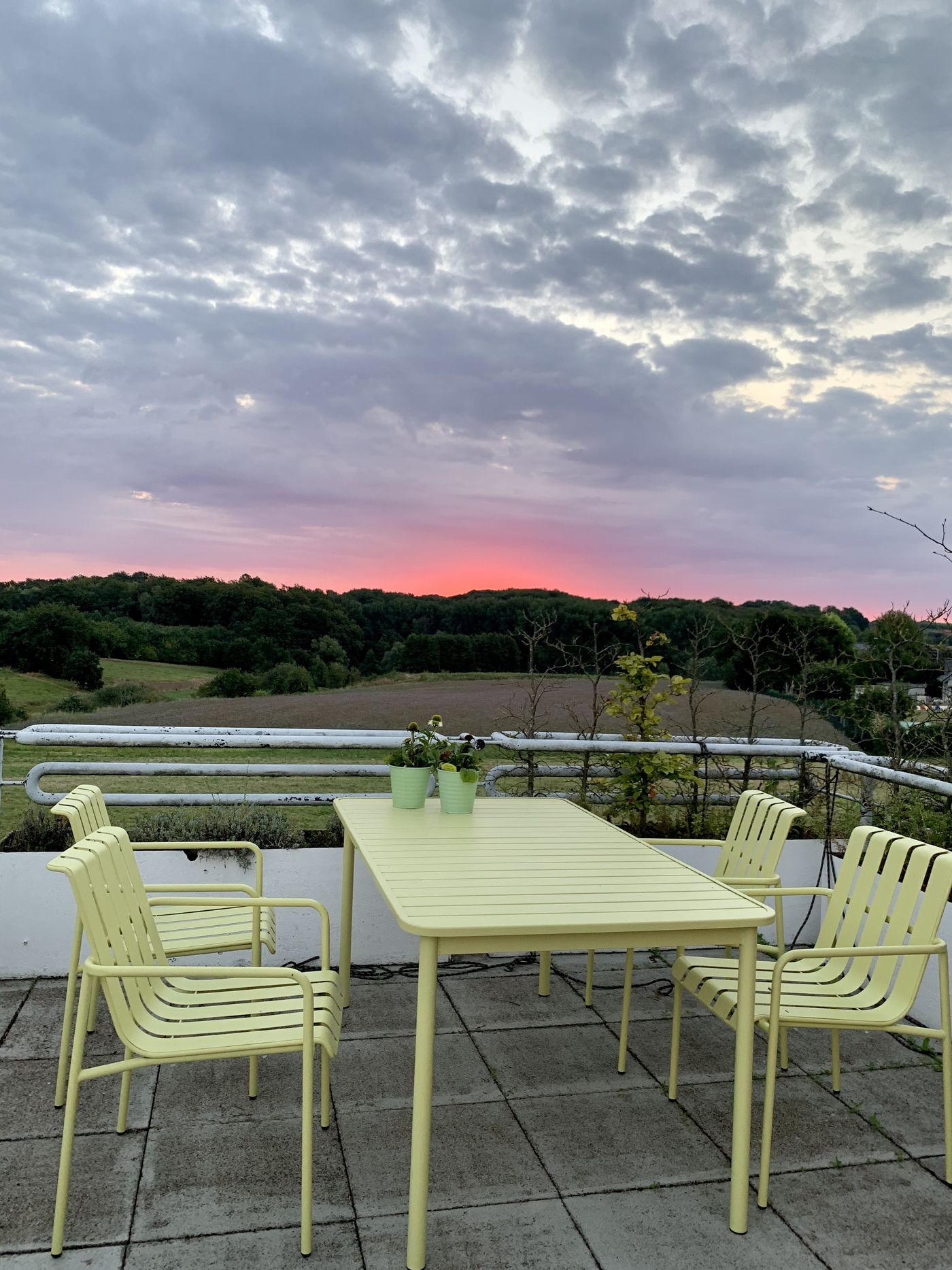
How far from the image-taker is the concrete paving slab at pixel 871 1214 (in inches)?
86.8

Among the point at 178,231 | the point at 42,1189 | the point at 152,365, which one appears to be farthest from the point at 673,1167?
the point at 152,365

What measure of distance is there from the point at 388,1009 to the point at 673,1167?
1.37m

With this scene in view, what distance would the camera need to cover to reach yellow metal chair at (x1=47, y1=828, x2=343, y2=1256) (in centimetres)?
215

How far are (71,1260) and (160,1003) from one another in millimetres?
565

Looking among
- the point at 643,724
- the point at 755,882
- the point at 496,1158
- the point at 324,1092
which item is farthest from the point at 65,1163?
the point at 643,724

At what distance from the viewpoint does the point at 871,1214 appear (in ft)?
7.79

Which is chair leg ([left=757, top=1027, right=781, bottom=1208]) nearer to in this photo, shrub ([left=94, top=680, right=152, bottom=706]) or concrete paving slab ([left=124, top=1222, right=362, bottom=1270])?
concrete paving slab ([left=124, top=1222, right=362, bottom=1270])

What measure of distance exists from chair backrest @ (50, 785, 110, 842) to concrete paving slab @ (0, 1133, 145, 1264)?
820 millimetres

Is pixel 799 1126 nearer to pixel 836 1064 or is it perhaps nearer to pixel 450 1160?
pixel 836 1064

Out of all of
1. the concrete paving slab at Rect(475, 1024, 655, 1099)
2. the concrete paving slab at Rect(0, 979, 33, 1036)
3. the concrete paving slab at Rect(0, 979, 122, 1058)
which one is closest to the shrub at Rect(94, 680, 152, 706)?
the concrete paving slab at Rect(0, 979, 33, 1036)

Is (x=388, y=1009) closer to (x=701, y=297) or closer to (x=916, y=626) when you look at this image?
(x=916, y=626)

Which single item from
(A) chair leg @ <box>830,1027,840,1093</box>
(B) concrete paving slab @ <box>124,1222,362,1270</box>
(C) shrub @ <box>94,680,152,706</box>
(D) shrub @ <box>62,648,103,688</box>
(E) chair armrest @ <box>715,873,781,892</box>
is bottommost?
(C) shrub @ <box>94,680,152,706</box>

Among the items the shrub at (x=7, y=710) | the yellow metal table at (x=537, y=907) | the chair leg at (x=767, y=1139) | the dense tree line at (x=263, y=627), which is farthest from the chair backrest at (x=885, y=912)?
the shrub at (x=7, y=710)

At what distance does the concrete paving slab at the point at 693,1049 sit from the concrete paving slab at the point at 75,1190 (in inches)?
64.9
